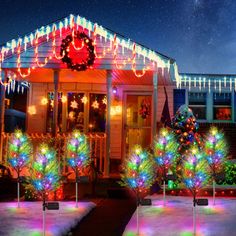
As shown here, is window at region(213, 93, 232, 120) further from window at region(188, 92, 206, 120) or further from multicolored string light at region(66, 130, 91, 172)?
multicolored string light at region(66, 130, 91, 172)

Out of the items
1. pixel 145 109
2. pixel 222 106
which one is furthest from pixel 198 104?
pixel 145 109

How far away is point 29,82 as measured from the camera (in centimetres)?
1783

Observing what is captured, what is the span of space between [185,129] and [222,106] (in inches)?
210

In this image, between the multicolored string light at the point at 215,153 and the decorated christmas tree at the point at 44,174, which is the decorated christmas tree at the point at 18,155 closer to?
the decorated christmas tree at the point at 44,174

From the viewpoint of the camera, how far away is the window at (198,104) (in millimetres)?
17906

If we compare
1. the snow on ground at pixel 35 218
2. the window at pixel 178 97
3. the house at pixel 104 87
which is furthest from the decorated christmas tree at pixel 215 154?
the window at pixel 178 97

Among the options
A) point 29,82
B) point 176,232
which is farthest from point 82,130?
point 176,232

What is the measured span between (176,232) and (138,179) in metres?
1.14

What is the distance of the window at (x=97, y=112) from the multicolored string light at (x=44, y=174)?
28.4 feet

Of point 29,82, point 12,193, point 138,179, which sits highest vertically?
point 29,82

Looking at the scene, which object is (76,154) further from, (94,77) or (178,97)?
(178,97)

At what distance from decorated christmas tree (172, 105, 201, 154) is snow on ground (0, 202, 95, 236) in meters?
3.80

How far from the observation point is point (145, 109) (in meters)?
17.5

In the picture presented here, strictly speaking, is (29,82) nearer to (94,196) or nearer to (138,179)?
(94,196)
